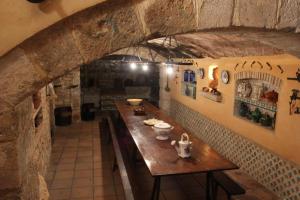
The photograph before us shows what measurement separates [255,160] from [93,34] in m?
4.51

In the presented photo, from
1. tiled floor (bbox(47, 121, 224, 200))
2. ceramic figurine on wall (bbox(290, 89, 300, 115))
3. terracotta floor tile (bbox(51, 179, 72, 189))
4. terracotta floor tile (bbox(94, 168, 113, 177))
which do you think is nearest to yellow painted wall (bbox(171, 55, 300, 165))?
ceramic figurine on wall (bbox(290, 89, 300, 115))

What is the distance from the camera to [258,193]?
4.41 metres

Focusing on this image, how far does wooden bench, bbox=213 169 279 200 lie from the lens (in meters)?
3.49

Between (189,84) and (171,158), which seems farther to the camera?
(189,84)

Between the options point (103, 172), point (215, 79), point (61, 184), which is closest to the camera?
point (61, 184)

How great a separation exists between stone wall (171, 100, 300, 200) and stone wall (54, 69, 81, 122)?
449 cm

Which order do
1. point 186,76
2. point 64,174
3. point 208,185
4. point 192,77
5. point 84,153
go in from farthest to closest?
1. point 186,76
2. point 192,77
3. point 84,153
4. point 64,174
5. point 208,185

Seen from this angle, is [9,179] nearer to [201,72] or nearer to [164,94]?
[201,72]

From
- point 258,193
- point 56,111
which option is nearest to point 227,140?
point 258,193

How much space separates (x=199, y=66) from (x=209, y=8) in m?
6.07

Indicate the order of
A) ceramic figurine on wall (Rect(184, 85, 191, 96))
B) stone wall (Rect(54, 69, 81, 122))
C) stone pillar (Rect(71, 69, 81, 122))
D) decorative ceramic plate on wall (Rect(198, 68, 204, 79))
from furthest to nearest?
1. stone pillar (Rect(71, 69, 81, 122))
2. stone wall (Rect(54, 69, 81, 122))
3. ceramic figurine on wall (Rect(184, 85, 191, 96))
4. decorative ceramic plate on wall (Rect(198, 68, 204, 79))

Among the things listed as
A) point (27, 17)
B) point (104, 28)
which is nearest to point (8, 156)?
point (27, 17)

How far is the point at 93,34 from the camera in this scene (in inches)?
50.8

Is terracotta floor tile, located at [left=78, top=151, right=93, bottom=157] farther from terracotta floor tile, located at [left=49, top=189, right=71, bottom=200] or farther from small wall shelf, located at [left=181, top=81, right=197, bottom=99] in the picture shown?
small wall shelf, located at [left=181, top=81, right=197, bottom=99]
